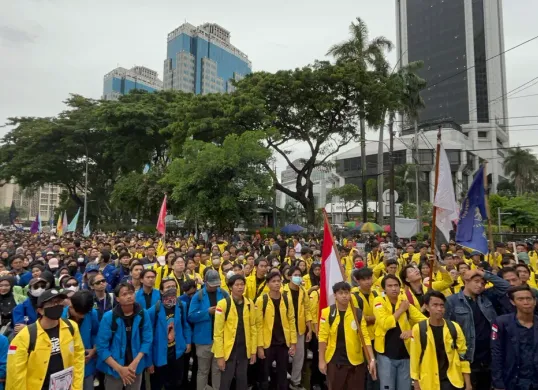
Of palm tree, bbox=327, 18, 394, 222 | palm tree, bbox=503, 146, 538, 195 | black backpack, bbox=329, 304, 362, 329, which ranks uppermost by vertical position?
palm tree, bbox=327, 18, 394, 222

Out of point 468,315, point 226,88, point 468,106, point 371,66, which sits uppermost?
point 226,88

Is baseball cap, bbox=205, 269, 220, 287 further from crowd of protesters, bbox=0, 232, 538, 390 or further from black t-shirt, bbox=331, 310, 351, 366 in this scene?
black t-shirt, bbox=331, 310, 351, 366

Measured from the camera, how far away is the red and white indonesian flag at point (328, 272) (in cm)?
441

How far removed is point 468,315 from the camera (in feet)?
14.1

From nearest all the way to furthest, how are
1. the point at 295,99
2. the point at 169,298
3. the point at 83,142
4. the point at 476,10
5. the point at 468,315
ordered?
1. the point at 468,315
2. the point at 169,298
3. the point at 295,99
4. the point at 83,142
5. the point at 476,10

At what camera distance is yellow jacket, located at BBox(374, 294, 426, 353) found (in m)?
4.16

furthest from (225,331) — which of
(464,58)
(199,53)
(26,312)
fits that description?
(199,53)

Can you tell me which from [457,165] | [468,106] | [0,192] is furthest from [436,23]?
[0,192]

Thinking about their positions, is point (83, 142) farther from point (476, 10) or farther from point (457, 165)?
point (476, 10)

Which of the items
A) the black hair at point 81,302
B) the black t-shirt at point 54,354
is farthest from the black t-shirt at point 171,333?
the black t-shirt at point 54,354

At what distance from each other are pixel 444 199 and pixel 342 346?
2494 mm

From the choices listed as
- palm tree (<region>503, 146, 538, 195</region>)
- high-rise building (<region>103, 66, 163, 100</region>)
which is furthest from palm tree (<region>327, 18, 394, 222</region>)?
high-rise building (<region>103, 66, 163, 100</region>)

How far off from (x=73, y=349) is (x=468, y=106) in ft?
290

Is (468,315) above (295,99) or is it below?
below
